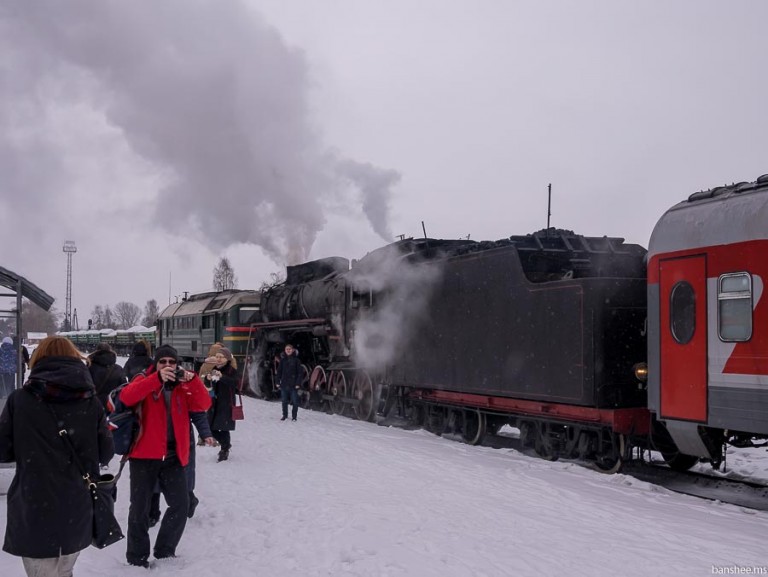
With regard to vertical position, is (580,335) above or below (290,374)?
above

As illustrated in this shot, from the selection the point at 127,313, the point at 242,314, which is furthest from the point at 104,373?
the point at 127,313

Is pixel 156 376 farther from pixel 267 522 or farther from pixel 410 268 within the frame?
pixel 410 268

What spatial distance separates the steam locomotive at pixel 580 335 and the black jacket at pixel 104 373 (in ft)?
16.5

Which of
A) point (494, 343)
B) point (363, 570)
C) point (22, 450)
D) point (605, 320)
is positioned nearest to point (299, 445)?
point (494, 343)

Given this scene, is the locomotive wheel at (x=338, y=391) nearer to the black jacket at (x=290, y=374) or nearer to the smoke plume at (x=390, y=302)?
the smoke plume at (x=390, y=302)

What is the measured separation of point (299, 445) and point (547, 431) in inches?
143

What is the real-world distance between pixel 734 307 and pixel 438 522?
3.45 m

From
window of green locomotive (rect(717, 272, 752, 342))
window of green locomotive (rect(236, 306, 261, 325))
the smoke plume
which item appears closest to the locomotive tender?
window of green locomotive (rect(717, 272, 752, 342))

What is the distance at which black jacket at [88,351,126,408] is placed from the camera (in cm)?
652

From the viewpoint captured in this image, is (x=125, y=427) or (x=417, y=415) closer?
(x=125, y=427)

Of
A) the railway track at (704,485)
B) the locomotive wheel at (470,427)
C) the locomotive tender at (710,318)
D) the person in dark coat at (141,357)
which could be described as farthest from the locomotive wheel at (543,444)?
the person in dark coat at (141,357)

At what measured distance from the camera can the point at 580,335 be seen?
816cm

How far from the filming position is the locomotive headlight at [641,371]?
26.4 ft

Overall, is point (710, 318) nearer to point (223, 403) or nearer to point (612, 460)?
point (612, 460)
